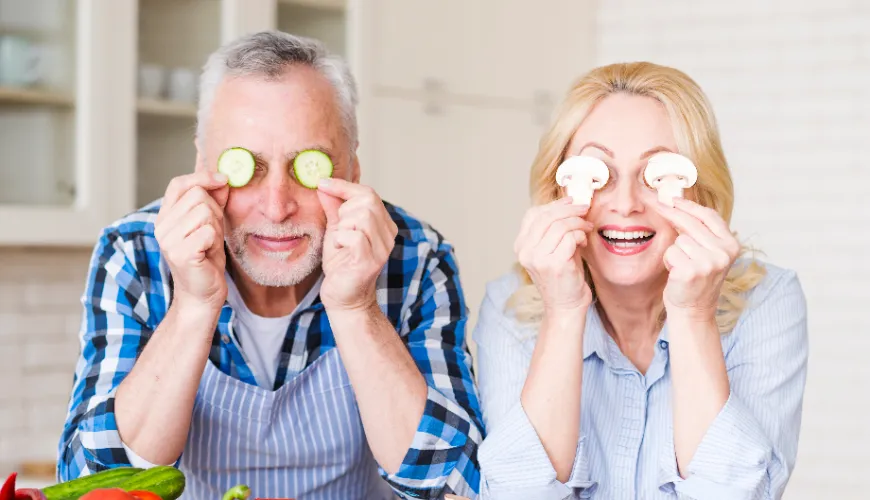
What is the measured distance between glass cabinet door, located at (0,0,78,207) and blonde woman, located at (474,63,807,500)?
143 centimetres

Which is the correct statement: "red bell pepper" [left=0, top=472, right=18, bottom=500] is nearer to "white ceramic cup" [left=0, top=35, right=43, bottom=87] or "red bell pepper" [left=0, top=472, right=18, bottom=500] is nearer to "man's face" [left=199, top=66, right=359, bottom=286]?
"man's face" [left=199, top=66, right=359, bottom=286]

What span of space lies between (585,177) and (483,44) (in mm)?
2409

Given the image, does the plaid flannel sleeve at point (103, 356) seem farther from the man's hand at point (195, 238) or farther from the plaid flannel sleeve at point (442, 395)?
the plaid flannel sleeve at point (442, 395)

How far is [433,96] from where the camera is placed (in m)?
3.97

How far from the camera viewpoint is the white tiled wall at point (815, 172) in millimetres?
3994

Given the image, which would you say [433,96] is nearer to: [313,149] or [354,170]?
[354,170]

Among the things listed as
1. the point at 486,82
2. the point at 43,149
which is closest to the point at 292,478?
the point at 43,149

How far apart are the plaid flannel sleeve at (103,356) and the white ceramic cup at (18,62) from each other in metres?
0.97

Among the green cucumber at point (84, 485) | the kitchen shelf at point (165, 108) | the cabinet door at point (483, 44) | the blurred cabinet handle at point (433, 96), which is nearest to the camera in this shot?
the green cucumber at point (84, 485)

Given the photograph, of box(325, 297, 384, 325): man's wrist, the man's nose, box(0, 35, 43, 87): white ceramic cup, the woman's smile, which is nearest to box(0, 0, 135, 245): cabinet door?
box(0, 35, 43, 87): white ceramic cup

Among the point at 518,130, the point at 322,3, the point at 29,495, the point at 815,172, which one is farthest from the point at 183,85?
the point at 815,172

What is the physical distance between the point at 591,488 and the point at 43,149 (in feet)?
5.97

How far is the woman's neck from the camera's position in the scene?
2.03 m

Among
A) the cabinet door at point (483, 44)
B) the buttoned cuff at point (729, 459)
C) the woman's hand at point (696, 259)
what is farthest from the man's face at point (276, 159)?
the cabinet door at point (483, 44)
